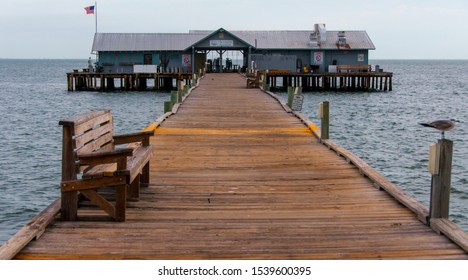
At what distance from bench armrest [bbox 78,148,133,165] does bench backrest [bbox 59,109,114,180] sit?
8cm

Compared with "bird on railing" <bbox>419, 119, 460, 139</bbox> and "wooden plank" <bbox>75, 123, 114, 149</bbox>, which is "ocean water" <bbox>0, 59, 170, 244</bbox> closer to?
"wooden plank" <bbox>75, 123, 114, 149</bbox>

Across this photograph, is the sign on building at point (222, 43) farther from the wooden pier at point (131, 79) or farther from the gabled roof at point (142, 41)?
the wooden pier at point (131, 79)

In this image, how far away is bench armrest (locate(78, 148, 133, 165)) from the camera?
270 inches

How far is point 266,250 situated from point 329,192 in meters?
2.65

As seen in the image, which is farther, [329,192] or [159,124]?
[159,124]

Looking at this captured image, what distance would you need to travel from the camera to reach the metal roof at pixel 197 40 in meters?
66.5

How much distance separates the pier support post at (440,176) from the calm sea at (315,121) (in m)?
7.97

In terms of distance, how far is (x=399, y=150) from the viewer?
83.5 ft

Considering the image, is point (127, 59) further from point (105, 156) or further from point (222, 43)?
point (105, 156)

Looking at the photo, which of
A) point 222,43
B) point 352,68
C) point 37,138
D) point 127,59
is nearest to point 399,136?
point 37,138

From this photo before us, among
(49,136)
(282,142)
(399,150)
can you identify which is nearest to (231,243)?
(282,142)

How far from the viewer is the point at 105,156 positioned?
6.92 m

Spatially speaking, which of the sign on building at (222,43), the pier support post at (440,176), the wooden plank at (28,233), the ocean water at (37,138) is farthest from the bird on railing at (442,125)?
the sign on building at (222,43)

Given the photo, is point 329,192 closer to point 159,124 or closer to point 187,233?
point 187,233
